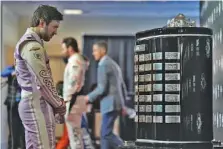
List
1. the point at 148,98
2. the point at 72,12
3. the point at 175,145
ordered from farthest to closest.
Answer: the point at 72,12, the point at 148,98, the point at 175,145

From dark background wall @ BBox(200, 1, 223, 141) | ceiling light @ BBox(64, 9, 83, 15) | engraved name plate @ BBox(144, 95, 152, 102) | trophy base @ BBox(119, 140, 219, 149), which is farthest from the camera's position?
ceiling light @ BBox(64, 9, 83, 15)

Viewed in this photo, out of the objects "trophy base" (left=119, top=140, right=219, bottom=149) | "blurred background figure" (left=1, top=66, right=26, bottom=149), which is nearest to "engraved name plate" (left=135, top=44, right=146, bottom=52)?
"trophy base" (left=119, top=140, right=219, bottom=149)

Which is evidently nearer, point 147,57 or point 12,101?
point 147,57

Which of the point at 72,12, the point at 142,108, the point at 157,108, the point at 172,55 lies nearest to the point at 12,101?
the point at 72,12

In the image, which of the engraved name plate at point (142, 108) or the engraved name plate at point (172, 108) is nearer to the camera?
the engraved name plate at point (172, 108)

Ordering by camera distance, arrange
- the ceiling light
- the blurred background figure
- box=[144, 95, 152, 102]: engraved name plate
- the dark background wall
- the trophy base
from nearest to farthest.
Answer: the trophy base
box=[144, 95, 152, 102]: engraved name plate
the dark background wall
the blurred background figure
the ceiling light

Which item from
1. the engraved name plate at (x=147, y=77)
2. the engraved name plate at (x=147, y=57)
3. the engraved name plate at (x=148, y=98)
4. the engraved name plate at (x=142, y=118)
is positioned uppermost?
the engraved name plate at (x=147, y=57)

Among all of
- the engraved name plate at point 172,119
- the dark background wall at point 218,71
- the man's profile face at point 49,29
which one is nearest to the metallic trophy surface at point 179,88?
the engraved name plate at point 172,119

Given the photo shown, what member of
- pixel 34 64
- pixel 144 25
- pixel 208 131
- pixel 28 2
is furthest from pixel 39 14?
pixel 144 25

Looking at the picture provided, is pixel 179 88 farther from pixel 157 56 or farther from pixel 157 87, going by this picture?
pixel 157 56

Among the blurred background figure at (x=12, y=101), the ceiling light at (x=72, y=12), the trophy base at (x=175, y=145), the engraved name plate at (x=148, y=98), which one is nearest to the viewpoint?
the trophy base at (x=175, y=145)

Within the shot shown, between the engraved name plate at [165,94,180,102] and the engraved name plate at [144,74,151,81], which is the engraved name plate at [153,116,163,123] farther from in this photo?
the engraved name plate at [144,74,151,81]

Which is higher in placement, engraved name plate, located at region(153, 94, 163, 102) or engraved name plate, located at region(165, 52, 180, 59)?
engraved name plate, located at region(165, 52, 180, 59)

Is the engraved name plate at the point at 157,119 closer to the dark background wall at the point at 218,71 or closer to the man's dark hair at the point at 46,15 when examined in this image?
the man's dark hair at the point at 46,15
